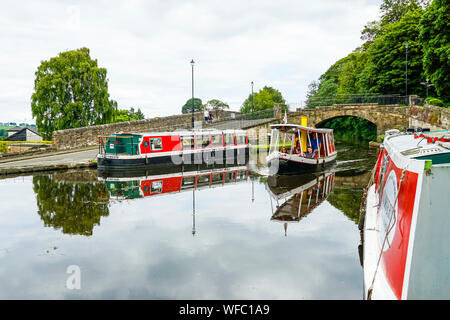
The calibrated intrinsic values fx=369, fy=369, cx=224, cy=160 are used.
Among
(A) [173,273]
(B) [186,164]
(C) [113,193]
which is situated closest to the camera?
(A) [173,273]

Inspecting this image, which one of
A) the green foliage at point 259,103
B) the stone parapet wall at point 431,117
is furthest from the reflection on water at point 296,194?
the green foliage at point 259,103

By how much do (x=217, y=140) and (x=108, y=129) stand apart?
855cm

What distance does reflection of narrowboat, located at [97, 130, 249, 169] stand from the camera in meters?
17.3

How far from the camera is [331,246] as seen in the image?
23.2 ft

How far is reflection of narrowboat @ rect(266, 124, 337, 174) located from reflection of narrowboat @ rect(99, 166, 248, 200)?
5.16 feet

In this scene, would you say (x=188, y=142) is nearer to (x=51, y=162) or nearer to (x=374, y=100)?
(x=51, y=162)

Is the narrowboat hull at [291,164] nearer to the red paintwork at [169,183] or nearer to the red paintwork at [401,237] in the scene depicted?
the red paintwork at [169,183]

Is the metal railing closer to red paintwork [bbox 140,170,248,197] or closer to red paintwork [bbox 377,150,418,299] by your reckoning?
red paintwork [bbox 140,170,248,197]

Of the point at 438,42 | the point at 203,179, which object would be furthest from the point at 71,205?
the point at 438,42

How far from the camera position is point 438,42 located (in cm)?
2230
